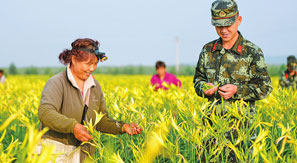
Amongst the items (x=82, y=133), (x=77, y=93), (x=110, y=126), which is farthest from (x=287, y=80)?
(x=82, y=133)

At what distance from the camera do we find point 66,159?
2.18 metres

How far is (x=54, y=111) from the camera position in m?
1.96

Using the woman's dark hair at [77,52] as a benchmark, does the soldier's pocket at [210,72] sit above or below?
below

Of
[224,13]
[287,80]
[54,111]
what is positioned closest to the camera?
[54,111]

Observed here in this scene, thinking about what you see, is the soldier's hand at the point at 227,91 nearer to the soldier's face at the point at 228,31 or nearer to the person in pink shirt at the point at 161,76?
the soldier's face at the point at 228,31

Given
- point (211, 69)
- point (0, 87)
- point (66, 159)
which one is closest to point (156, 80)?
point (0, 87)

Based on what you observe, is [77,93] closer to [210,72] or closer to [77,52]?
[77,52]

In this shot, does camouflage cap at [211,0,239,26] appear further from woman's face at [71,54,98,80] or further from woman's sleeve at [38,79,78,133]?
woman's sleeve at [38,79,78,133]

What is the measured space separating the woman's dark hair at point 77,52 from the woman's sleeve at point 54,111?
22 cm

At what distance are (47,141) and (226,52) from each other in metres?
1.52

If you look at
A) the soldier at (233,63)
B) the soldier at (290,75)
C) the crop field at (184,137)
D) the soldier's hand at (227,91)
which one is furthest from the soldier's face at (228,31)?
the soldier at (290,75)

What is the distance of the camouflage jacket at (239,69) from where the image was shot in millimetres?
2354

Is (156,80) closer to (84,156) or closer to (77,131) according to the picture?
(84,156)

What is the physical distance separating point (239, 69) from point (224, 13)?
449mm
